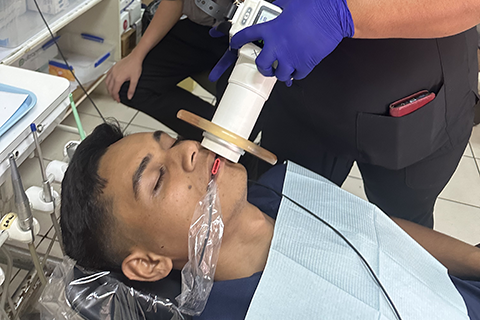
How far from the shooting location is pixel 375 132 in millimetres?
1125

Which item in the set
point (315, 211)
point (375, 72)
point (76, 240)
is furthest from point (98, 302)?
point (375, 72)

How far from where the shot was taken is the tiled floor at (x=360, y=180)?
78.1 inches

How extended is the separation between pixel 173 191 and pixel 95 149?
300mm

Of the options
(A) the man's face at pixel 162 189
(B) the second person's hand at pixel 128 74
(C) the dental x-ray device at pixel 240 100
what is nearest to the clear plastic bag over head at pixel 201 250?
(A) the man's face at pixel 162 189

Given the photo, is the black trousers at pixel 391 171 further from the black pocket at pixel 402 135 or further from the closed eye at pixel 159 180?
the closed eye at pixel 159 180

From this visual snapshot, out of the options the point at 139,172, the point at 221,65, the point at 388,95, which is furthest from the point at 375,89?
the point at 139,172

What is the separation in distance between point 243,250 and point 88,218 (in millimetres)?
404

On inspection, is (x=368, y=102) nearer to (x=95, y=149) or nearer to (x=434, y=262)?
(x=434, y=262)

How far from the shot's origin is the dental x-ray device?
0.82 meters

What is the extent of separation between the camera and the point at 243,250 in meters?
1.02

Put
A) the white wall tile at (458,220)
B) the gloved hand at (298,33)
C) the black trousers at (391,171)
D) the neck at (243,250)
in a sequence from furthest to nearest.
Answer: the white wall tile at (458,220) < the black trousers at (391,171) < the neck at (243,250) < the gloved hand at (298,33)

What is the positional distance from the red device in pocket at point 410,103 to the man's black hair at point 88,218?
0.81 meters

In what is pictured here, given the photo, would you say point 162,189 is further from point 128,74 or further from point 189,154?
point 128,74

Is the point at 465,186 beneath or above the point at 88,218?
beneath
